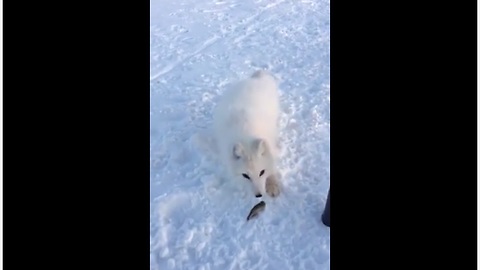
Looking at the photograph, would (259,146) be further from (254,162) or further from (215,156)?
(215,156)

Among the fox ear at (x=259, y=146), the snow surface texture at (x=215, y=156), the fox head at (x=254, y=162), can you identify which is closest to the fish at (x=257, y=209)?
the snow surface texture at (x=215, y=156)

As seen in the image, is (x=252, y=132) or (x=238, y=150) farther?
(x=252, y=132)

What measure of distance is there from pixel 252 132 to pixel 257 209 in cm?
74

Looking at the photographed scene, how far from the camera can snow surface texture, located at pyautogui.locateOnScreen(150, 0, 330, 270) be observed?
312 centimetres

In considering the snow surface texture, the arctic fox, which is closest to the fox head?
the arctic fox

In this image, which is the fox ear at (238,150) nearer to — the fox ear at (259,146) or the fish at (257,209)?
the fox ear at (259,146)

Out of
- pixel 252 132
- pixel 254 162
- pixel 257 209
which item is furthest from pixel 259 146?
pixel 257 209

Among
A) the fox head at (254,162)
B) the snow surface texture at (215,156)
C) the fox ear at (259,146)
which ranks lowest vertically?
the snow surface texture at (215,156)

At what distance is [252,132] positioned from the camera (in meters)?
3.88

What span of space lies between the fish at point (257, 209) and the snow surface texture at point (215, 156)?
0.04 m

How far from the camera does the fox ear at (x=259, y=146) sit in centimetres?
363
